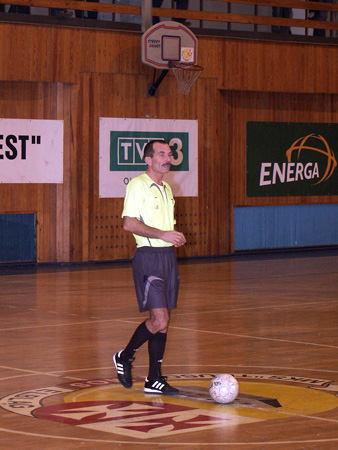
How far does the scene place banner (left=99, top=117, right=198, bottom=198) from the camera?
727 inches

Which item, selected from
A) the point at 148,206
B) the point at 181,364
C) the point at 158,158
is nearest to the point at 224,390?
the point at 148,206

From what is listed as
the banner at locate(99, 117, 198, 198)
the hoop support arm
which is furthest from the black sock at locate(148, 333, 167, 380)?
the hoop support arm

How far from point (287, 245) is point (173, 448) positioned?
53.0 ft

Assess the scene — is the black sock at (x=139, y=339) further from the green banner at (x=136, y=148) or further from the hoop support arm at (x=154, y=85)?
the hoop support arm at (x=154, y=85)

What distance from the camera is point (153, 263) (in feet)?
24.0

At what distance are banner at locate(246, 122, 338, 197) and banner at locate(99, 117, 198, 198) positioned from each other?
184 centimetres

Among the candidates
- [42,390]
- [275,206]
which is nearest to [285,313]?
[42,390]

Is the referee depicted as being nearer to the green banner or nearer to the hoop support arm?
the hoop support arm

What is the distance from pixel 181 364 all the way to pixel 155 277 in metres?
1.53

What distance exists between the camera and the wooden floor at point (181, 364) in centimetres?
588

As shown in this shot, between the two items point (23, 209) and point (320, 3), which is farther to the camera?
point (320, 3)

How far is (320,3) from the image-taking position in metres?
20.6

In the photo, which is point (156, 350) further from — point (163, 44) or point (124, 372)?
point (163, 44)

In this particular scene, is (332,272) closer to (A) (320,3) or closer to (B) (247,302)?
(B) (247,302)
